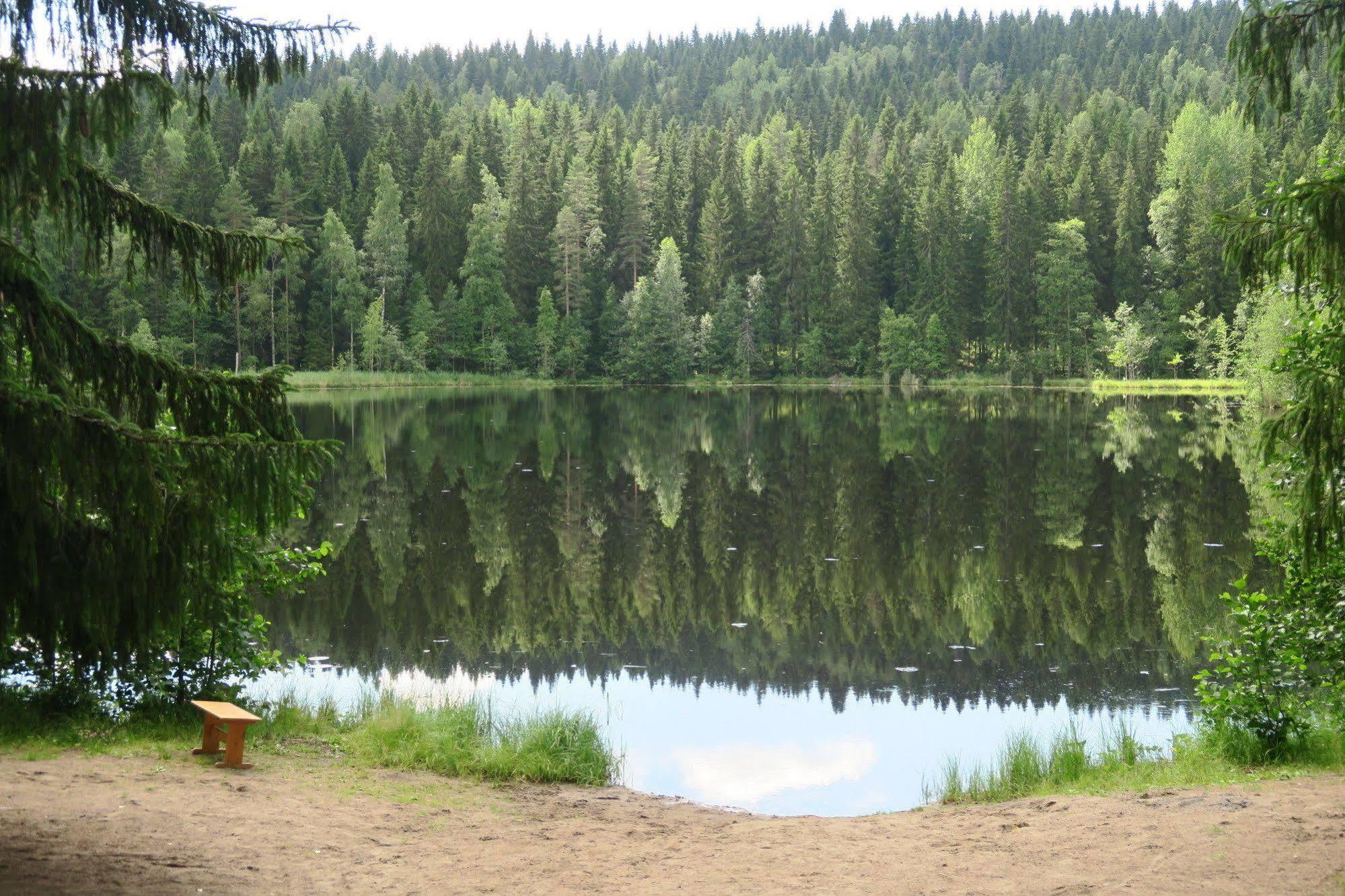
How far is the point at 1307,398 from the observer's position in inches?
244

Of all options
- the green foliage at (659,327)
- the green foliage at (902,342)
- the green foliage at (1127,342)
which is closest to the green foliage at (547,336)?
the green foliage at (659,327)

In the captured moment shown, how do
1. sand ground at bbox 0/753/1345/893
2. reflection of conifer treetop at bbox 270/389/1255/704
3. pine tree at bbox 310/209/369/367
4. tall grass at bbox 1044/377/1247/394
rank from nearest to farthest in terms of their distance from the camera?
sand ground at bbox 0/753/1345/893
reflection of conifer treetop at bbox 270/389/1255/704
tall grass at bbox 1044/377/1247/394
pine tree at bbox 310/209/369/367

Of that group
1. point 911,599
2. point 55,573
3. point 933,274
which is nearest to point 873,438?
point 911,599

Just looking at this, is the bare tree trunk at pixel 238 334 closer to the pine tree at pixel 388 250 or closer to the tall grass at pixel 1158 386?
the pine tree at pixel 388 250

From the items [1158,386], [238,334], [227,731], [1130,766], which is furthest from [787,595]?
[1158,386]

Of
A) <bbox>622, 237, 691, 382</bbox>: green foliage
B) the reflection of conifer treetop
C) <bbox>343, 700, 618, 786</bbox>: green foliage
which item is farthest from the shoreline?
<bbox>343, 700, 618, 786</bbox>: green foliage

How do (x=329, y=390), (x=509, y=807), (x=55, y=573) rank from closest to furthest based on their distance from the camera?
(x=55, y=573) < (x=509, y=807) < (x=329, y=390)

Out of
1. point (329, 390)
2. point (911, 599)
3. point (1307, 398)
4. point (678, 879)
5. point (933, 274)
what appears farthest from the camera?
point (933, 274)

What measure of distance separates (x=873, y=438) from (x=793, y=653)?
27.6 m

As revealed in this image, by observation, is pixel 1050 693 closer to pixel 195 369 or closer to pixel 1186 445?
pixel 195 369

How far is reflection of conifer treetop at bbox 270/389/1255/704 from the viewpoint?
14820 mm

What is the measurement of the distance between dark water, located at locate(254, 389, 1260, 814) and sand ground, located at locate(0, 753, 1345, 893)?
2615 mm

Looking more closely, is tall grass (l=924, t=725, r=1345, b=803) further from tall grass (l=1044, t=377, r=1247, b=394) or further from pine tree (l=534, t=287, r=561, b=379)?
pine tree (l=534, t=287, r=561, b=379)

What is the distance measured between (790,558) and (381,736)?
11.9 m
